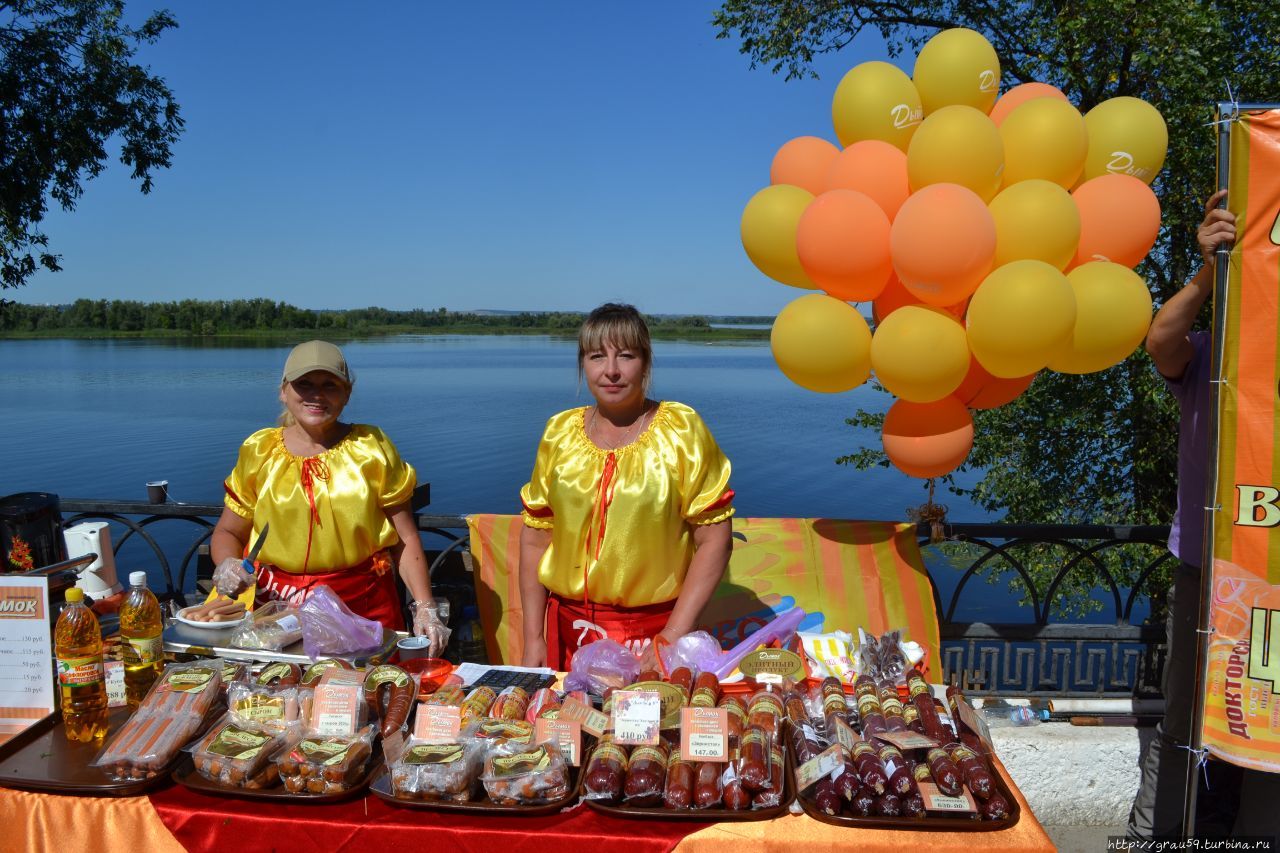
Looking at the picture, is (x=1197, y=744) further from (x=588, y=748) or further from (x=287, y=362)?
(x=287, y=362)

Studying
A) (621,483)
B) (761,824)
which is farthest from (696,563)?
(761,824)

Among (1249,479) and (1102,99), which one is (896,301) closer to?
(1249,479)

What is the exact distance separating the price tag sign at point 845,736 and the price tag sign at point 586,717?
0.49 m

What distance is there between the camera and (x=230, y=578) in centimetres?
252

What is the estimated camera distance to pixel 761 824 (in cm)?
153

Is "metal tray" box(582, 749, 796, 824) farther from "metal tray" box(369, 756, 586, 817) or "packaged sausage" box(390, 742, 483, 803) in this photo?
"packaged sausage" box(390, 742, 483, 803)

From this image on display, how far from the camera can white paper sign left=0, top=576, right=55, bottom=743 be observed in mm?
1854

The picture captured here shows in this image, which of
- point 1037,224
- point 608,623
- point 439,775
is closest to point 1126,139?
point 1037,224

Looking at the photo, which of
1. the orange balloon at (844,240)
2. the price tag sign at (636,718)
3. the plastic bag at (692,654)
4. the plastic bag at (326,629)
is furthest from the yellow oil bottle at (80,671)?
the orange balloon at (844,240)

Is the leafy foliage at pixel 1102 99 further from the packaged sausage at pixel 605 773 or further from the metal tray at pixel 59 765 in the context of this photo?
the metal tray at pixel 59 765

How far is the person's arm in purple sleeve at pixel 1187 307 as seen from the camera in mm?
1951

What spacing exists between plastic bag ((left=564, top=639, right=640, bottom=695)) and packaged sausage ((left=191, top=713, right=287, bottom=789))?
67cm

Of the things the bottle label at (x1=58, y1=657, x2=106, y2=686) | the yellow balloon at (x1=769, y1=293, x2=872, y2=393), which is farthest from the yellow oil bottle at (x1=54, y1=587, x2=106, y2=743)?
the yellow balloon at (x1=769, y1=293, x2=872, y2=393)

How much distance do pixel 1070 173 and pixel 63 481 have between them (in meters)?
14.9
